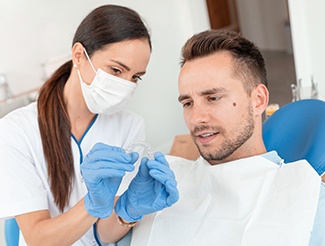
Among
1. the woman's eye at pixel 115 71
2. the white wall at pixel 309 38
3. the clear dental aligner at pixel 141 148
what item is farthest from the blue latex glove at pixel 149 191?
the white wall at pixel 309 38

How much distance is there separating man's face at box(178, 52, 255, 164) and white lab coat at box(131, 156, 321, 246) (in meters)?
0.06

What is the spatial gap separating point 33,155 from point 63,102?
0.19m

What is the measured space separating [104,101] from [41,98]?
20cm

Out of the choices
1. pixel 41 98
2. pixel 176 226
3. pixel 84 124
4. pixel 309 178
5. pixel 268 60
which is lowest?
pixel 268 60

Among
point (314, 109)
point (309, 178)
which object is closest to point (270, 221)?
point (309, 178)

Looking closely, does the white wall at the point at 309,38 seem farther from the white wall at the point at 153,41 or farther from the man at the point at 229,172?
the man at the point at 229,172

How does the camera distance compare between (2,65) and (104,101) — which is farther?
(2,65)

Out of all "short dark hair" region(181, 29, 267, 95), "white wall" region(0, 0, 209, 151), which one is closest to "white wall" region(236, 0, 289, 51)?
"white wall" region(0, 0, 209, 151)

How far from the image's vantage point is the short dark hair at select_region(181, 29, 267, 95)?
3.74 feet

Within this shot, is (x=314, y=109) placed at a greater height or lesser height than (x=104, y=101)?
lesser

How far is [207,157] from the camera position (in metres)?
1.11

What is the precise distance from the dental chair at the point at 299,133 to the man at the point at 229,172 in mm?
121

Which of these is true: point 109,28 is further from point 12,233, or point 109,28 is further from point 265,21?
point 265,21

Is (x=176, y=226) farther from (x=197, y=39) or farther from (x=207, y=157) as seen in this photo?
(x=197, y=39)
